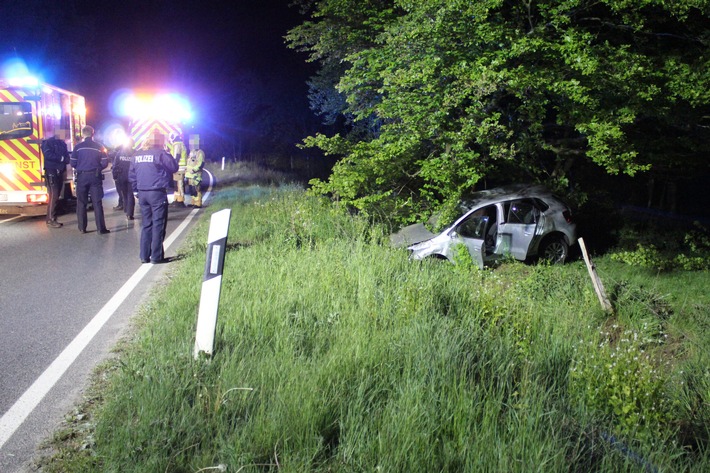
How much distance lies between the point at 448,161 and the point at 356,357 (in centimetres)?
642

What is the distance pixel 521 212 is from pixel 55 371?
802 cm

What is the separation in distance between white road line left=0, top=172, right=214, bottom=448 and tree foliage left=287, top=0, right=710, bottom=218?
4694 mm

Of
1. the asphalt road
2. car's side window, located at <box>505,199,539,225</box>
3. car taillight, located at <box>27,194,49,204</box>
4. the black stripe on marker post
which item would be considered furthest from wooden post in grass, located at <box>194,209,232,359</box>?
car taillight, located at <box>27,194,49,204</box>

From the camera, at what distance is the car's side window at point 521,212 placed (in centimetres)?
1066

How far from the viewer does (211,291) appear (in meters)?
4.58

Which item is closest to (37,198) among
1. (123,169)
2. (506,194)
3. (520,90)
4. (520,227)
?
(123,169)

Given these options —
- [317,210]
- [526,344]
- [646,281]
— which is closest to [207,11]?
[317,210]

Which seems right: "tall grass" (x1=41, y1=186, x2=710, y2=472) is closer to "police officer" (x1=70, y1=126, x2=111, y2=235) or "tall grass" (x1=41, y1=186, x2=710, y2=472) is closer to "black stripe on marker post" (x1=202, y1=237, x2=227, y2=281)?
"black stripe on marker post" (x1=202, y1=237, x2=227, y2=281)

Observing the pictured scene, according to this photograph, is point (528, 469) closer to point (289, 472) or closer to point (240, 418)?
point (289, 472)

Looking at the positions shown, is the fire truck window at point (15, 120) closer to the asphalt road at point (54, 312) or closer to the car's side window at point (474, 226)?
the asphalt road at point (54, 312)

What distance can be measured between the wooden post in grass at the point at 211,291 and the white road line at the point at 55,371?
126cm

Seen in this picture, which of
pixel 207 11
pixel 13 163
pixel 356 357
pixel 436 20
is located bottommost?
pixel 356 357

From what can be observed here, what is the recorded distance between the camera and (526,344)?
5.12m

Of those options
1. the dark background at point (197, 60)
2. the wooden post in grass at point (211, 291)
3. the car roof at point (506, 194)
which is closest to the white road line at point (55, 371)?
the wooden post in grass at point (211, 291)
